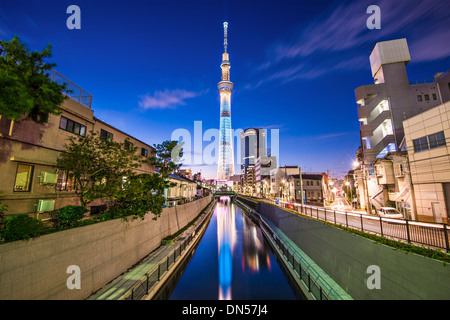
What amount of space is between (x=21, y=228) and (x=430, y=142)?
3049 centimetres

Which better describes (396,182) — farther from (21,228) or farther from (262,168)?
(262,168)

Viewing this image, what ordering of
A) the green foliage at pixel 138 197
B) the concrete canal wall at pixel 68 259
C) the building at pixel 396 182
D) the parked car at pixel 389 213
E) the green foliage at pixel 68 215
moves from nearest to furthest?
the concrete canal wall at pixel 68 259 → the green foliage at pixel 68 215 → the green foliage at pixel 138 197 → the parked car at pixel 389 213 → the building at pixel 396 182

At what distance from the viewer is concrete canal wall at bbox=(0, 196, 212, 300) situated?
6.27m

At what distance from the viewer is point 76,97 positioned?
45.6ft

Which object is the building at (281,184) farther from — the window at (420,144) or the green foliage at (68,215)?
the green foliage at (68,215)

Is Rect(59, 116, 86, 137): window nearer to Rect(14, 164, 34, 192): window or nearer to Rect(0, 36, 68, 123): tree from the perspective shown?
Rect(14, 164, 34, 192): window

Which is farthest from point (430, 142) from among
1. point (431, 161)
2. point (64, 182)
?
point (64, 182)

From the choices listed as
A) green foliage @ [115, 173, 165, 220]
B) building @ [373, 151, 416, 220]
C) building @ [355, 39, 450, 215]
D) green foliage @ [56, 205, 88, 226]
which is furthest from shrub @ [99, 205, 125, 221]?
building @ [355, 39, 450, 215]

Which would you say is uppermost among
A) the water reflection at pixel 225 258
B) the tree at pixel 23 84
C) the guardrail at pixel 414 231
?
the tree at pixel 23 84

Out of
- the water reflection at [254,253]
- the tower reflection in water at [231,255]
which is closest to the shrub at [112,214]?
the tower reflection in water at [231,255]

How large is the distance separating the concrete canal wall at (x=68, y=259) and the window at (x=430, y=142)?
2801 cm

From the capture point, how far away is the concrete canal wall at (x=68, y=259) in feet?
20.6

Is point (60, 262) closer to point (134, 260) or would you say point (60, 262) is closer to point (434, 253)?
point (134, 260)

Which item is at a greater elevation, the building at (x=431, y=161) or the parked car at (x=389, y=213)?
the building at (x=431, y=161)
